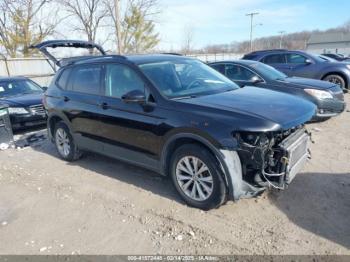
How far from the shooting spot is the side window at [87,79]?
4852 mm

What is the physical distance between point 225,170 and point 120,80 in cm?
208

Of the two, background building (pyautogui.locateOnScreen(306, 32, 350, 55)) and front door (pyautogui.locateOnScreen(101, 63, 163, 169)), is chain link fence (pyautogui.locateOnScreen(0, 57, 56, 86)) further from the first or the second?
background building (pyautogui.locateOnScreen(306, 32, 350, 55))

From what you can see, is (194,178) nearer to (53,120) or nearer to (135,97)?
(135,97)

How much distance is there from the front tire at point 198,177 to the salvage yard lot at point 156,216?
16 centimetres

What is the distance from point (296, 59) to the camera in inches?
424

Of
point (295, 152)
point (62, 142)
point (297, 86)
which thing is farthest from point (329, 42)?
point (295, 152)

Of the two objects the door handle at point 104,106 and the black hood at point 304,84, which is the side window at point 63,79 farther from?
the black hood at point 304,84

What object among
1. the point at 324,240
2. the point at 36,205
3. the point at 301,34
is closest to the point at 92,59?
the point at 36,205

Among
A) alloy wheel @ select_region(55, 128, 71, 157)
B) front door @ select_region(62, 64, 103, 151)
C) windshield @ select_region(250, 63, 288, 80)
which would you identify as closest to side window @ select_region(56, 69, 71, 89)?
front door @ select_region(62, 64, 103, 151)

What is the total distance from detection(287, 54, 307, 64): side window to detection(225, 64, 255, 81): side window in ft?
13.1

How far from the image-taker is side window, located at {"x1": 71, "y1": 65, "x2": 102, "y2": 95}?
4852mm

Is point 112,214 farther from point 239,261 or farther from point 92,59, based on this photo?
point 92,59

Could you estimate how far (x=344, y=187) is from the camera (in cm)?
415

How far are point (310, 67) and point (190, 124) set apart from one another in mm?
8384
